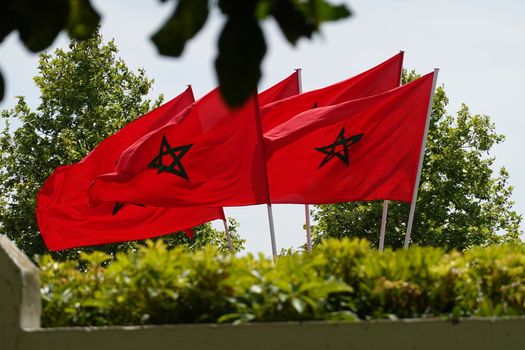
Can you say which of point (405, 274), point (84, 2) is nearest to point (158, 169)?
point (405, 274)

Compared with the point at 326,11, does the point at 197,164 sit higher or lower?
higher

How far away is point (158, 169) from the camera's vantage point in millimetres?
14469

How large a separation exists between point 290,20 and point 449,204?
34.2 m

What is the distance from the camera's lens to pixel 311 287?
628 centimetres

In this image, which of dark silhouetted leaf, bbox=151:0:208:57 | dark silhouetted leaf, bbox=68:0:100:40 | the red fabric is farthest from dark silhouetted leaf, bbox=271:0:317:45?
the red fabric

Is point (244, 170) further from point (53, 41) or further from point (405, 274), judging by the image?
point (53, 41)

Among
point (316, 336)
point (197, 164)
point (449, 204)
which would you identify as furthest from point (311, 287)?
point (449, 204)

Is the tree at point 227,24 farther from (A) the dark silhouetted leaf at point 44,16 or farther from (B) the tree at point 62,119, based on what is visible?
(B) the tree at point 62,119

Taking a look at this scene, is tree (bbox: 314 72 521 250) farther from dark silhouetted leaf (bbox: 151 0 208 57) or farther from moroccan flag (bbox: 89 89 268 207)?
dark silhouetted leaf (bbox: 151 0 208 57)

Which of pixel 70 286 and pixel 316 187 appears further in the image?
pixel 316 187

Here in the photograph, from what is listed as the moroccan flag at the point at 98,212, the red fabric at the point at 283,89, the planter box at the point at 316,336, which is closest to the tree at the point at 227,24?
the planter box at the point at 316,336

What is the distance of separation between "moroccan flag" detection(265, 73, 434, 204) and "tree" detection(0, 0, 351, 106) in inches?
447

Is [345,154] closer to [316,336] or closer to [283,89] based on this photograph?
[283,89]

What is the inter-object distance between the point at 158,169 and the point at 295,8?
1169 centimetres
